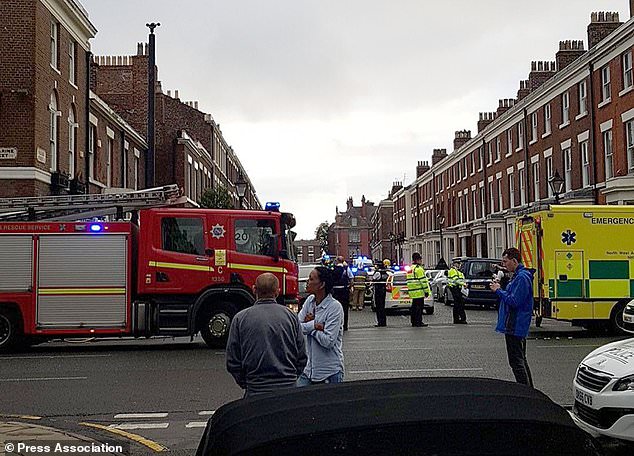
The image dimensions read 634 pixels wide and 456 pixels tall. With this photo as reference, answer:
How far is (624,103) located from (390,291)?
507 inches

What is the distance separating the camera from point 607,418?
718cm

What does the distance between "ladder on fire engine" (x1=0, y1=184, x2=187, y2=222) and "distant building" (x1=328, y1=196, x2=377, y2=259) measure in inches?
4641

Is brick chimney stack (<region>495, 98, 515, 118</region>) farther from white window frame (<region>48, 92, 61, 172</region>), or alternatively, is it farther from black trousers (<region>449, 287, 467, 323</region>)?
white window frame (<region>48, 92, 61, 172</region>)

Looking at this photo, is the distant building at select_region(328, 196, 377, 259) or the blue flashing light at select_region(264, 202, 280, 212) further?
the distant building at select_region(328, 196, 377, 259)

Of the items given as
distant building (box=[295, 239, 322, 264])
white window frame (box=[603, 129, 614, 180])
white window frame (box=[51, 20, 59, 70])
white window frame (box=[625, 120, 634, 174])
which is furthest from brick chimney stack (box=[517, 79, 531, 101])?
distant building (box=[295, 239, 322, 264])

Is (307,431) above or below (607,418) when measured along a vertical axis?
above

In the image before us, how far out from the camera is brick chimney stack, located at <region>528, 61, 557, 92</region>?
142 ft

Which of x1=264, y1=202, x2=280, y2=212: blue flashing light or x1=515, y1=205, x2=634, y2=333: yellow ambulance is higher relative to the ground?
x1=264, y1=202, x2=280, y2=212: blue flashing light

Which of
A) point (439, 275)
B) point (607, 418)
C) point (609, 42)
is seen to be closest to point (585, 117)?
point (609, 42)

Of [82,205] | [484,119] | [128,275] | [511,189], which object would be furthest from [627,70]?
[484,119]

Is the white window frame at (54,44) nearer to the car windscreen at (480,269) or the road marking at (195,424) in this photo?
the car windscreen at (480,269)

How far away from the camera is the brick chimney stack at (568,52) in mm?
38438

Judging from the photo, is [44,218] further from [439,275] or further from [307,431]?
[439,275]

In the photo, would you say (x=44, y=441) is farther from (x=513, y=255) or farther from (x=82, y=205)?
(x=82, y=205)
